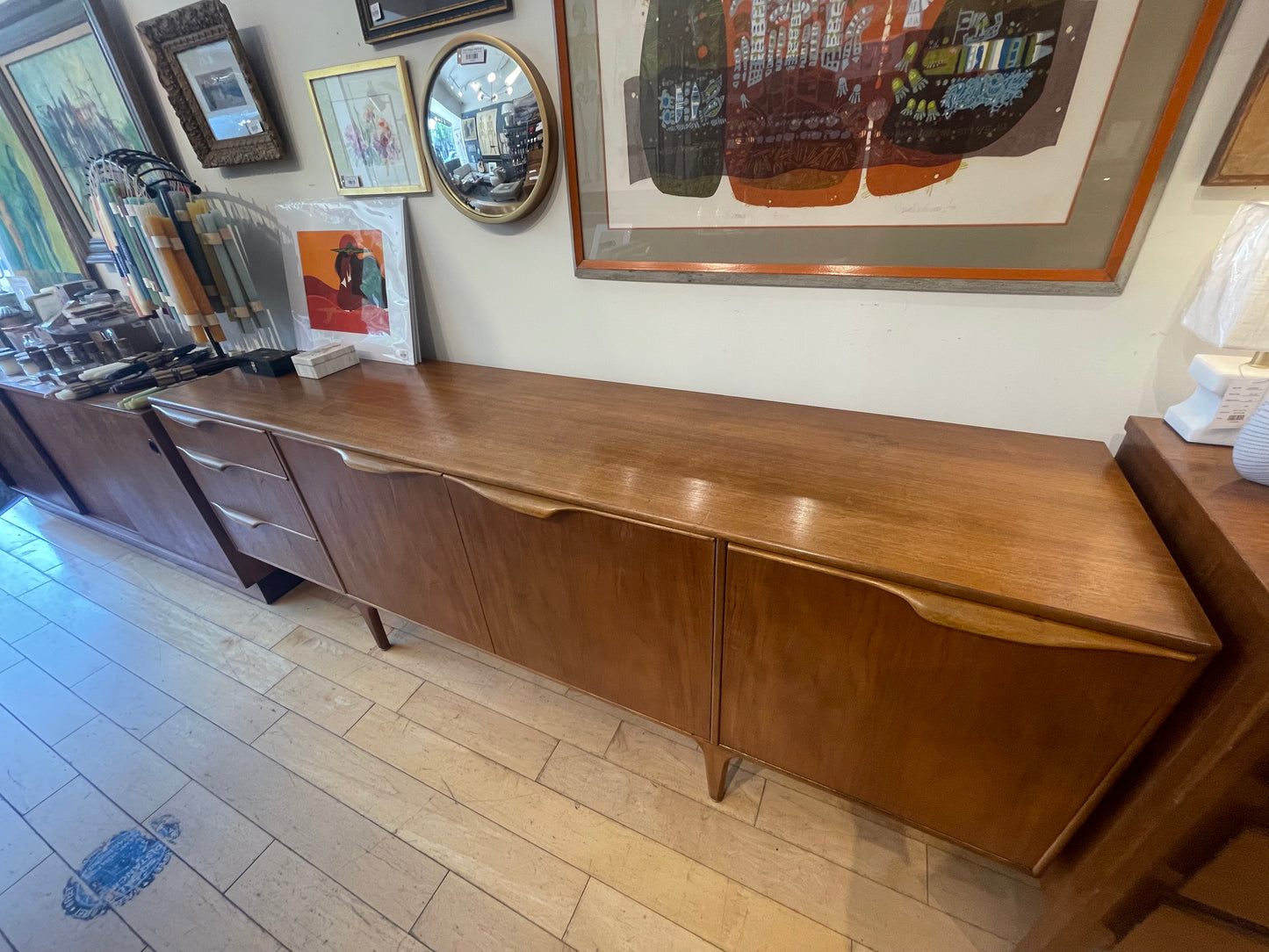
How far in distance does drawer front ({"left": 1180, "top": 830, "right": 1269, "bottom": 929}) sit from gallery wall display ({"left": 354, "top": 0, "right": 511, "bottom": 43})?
1680mm

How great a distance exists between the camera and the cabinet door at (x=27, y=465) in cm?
184

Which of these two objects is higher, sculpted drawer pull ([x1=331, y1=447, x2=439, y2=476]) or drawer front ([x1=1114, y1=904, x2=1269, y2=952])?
sculpted drawer pull ([x1=331, y1=447, x2=439, y2=476])

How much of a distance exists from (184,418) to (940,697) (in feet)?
5.84

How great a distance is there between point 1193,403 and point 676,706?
0.97 metres

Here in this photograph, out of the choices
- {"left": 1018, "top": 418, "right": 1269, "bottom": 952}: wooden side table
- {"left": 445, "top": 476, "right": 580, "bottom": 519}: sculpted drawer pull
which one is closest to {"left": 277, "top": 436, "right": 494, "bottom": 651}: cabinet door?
→ {"left": 445, "top": 476, "right": 580, "bottom": 519}: sculpted drawer pull

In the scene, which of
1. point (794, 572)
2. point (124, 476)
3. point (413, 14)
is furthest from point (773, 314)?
point (124, 476)

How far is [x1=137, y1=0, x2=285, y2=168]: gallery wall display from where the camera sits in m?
1.26

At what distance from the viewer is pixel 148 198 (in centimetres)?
142

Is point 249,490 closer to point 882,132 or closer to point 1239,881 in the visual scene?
point 882,132

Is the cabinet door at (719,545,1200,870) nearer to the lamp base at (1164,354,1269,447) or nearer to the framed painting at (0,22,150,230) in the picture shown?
the lamp base at (1164,354,1269,447)

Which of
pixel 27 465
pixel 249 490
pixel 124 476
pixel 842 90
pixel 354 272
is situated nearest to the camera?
pixel 842 90

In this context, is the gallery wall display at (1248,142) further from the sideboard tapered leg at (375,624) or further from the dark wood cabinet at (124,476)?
the dark wood cabinet at (124,476)

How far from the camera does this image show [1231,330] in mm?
627

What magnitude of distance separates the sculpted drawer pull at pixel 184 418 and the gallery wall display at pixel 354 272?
433 millimetres
